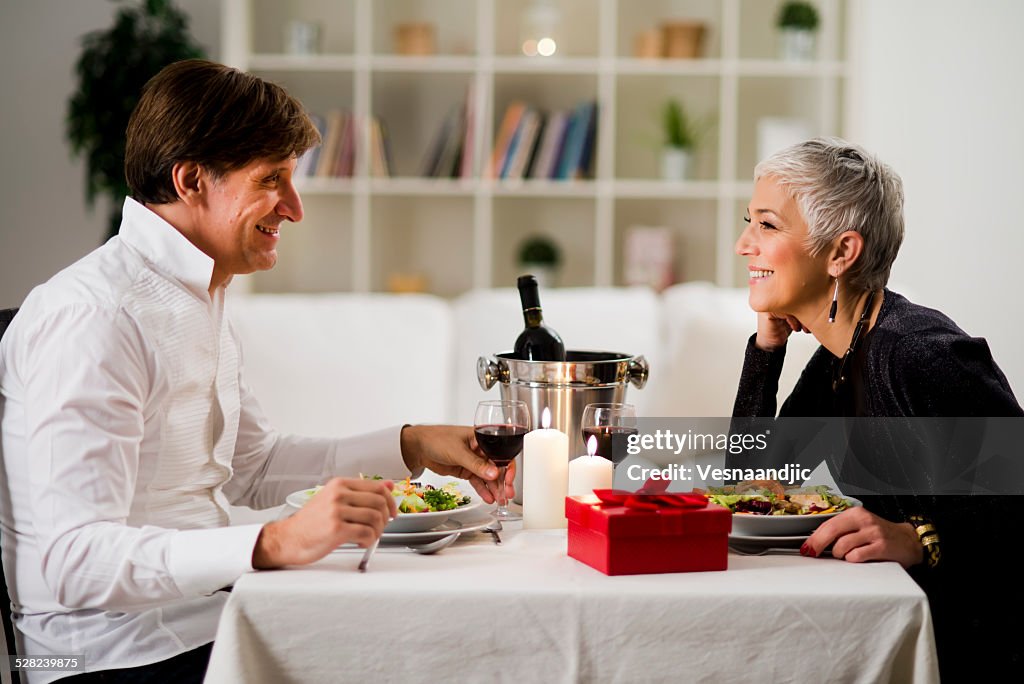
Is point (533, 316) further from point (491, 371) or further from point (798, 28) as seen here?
point (798, 28)

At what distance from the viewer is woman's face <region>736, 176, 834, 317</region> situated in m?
1.66

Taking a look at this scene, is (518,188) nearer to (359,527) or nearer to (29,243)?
(29,243)

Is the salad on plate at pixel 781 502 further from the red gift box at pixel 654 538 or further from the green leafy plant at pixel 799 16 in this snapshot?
the green leafy plant at pixel 799 16

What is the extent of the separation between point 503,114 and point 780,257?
2.56 metres

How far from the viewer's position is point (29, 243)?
3.96m

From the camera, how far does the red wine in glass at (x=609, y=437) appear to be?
4.28 feet

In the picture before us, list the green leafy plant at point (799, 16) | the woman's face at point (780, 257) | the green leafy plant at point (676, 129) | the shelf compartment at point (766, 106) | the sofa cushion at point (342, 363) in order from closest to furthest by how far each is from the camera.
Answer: the woman's face at point (780, 257) < the sofa cushion at point (342, 363) < the green leafy plant at point (799, 16) < the green leafy plant at point (676, 129) < the shelf compartment at point (766, 106)

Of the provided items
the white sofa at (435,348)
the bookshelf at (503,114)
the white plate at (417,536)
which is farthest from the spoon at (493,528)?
the bookshelf at (503,114)

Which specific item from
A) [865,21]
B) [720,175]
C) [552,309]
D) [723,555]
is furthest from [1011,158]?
[723,555]

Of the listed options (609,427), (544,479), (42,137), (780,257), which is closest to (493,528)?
(544,479)

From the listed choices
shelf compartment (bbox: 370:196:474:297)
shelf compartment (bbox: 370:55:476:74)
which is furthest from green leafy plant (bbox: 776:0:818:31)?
shelf compartment (bbox: 370:196:474:297)

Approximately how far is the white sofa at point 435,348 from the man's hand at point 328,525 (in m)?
1.63

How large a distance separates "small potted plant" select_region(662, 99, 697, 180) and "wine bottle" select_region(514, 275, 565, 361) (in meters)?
2.54

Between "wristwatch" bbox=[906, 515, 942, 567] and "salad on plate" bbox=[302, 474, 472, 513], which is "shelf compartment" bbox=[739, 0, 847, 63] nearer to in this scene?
"wristwatch" bbox=[906, 515, 942, 567]
